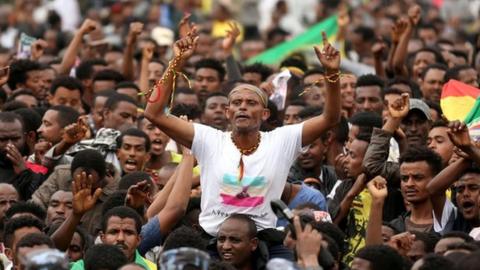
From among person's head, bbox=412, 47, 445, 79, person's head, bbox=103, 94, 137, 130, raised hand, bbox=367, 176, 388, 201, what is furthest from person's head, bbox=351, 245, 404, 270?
person's head, bbox=412, 47, 445, 79

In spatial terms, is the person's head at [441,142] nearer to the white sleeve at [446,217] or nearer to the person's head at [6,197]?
the white sleeve at [446,217]

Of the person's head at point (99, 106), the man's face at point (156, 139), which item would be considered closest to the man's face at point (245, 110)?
the man's face at point (156, 139)

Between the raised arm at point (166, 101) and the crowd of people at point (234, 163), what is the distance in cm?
1

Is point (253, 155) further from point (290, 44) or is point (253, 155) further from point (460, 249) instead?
point (290, 44)

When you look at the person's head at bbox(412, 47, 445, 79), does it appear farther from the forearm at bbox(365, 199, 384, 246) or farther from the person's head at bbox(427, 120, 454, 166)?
the forearm at bbox(365, 199, 384, 246)

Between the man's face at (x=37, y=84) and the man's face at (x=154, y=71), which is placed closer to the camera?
the man's face at (x=37, y=84)

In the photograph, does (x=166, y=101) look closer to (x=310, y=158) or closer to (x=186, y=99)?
(x=310, y=158)

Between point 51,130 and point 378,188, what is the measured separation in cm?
440

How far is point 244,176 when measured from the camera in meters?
13.4

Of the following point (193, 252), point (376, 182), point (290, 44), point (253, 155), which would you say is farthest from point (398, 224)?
point (290, 44)

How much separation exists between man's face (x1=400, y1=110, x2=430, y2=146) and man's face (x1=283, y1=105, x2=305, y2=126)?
1.08m

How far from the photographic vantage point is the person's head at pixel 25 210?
1434cm

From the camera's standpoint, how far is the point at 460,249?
12.2 meters

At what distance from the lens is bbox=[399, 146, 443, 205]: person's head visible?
14584 mm
